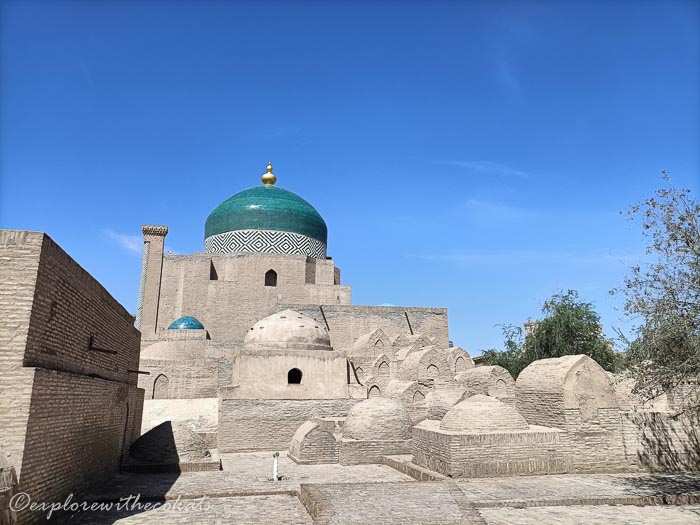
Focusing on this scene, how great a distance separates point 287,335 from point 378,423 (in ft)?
16.0

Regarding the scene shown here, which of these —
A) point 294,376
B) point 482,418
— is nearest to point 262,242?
point 294,376

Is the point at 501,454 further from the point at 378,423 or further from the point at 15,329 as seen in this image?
the point at 15,329

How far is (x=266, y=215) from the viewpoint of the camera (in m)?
26.2

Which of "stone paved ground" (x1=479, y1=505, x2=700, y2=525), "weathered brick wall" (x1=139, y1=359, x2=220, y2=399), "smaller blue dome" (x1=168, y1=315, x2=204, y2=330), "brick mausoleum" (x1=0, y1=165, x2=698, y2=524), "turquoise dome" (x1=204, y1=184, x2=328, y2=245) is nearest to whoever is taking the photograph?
"brick mausoleum" (x1=0, y1=165, x2=698, y2=524)

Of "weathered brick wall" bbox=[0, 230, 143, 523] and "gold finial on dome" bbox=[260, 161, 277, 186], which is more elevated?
"gold finial on dome" bbox=[260, 161, 277, 186]

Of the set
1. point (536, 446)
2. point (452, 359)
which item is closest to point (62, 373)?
point (536, 446)

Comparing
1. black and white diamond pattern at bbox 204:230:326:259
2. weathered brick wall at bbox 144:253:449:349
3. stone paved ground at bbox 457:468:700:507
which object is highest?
black and white diamond pattern at bbox 204:230:326:259

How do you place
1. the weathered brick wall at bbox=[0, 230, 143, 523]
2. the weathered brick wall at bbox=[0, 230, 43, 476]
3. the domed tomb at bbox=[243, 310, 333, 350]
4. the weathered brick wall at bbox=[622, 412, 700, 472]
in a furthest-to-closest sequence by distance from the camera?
the domed tomb at bbox=[243, 310, 333, 350] → the weathered brick wall at bbox=[622, 412, 700, 472] → the weathered brick wall at bbox=[0, 230, 143, 523] → the weathered brick wall at bbox=[0, 230, 43, 476]

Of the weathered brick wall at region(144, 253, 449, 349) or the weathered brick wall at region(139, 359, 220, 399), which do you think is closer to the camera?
the weathered brick wall at region(139, 359, 220, 399)

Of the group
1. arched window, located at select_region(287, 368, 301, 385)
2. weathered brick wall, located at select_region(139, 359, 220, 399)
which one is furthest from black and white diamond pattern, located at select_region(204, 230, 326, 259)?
arched window, located at select_region(287, 368, 301, 385)

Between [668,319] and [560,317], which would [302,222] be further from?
[668,319]

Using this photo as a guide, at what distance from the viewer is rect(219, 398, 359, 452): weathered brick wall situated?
1309cm

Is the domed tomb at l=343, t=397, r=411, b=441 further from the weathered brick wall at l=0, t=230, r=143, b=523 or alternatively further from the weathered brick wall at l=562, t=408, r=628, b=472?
the weathered brick wall at l=0, t=230, r=143, b=523

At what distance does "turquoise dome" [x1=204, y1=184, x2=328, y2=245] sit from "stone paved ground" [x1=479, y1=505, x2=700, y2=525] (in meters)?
21.0
